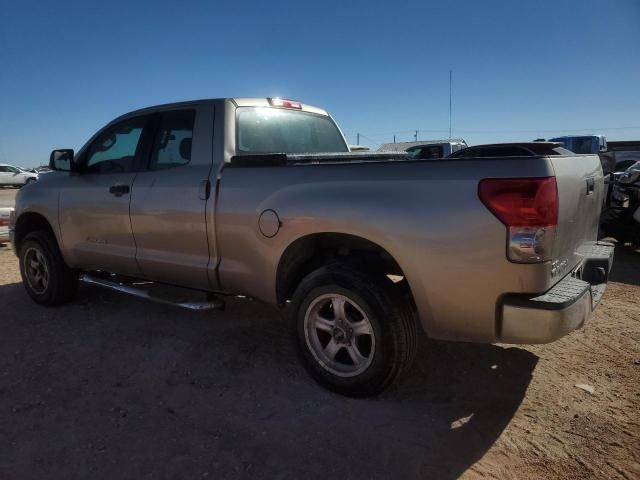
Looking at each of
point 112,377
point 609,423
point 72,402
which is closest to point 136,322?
point 112,377

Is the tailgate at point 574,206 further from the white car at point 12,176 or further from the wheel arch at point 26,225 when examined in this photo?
the white car at point 12,176

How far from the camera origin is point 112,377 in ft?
11.1

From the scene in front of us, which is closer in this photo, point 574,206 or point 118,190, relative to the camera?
point 574,206

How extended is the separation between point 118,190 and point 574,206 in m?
3.47

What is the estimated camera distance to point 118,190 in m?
4.17

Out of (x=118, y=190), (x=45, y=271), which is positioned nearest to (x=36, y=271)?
(x=45, y=271)

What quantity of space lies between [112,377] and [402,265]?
7.15 ft

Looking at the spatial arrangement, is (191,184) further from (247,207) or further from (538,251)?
(538,251)

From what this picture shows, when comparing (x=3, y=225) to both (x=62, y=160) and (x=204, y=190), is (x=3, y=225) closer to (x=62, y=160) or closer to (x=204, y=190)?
(x=62, y=160)

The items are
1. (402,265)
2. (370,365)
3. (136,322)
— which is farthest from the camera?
(136,322)

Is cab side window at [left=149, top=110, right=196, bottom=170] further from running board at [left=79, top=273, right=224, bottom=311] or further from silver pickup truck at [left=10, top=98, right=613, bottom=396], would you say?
running board at [left=79, top=273, right=224, bottom=311]

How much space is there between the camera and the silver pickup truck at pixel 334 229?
2.43m

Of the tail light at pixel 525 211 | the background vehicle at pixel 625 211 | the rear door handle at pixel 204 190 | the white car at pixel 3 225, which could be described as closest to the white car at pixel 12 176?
the white car at pixel 3 225

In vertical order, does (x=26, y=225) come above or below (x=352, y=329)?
above
